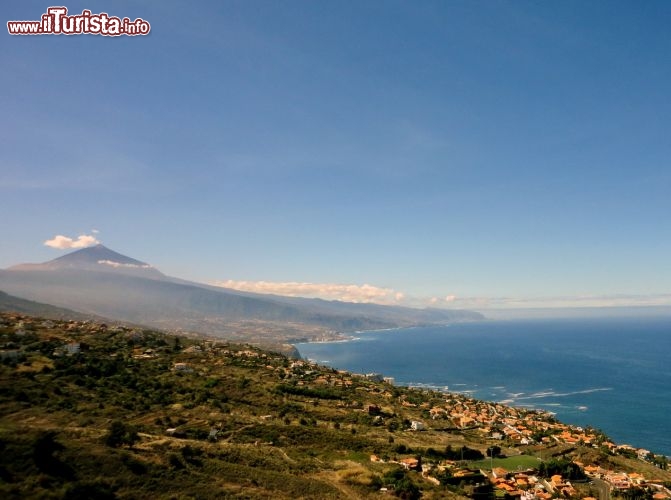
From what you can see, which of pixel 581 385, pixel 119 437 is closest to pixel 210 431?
pixel 119 437

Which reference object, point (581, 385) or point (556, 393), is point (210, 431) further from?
point (581, 385)

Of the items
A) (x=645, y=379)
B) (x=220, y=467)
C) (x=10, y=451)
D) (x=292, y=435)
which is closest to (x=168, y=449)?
(x=220, y=467)

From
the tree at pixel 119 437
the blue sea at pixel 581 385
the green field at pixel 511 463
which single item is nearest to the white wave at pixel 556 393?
the blue sea at pixel 581 385

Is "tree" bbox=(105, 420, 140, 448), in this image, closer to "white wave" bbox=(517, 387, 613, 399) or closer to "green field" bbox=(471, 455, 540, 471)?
"green field" bbox=(471, 455, 540, 471)

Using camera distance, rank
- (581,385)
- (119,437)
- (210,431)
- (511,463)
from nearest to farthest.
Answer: (119,437)
(210,431)
(511,463)
(581,385)

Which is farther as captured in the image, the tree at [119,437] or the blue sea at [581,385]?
the blue sea at [581,385]

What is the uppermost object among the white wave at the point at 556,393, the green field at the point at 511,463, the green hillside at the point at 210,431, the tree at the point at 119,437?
the tree at the point at 119,437

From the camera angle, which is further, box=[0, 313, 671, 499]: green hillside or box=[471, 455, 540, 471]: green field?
box=[471, 455, 540, 471]: green field

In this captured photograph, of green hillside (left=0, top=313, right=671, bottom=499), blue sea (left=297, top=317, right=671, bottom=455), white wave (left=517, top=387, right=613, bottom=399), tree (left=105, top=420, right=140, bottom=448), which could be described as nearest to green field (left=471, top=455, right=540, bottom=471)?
green hillside (left=0, top=313, right=671, bottom=499)

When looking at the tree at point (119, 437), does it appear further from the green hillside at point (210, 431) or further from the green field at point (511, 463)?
the green field at point (511, 463)
